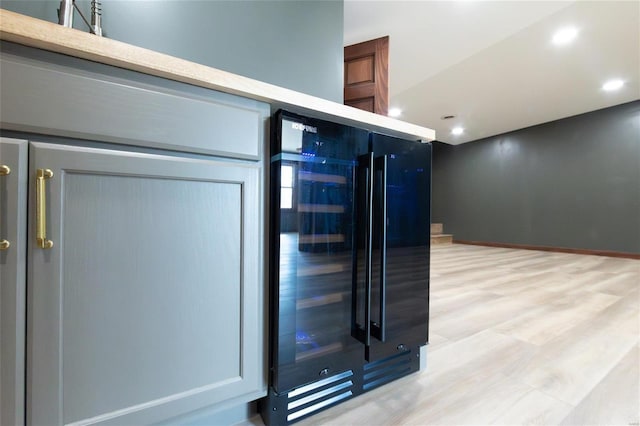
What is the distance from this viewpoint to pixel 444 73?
12.3ft

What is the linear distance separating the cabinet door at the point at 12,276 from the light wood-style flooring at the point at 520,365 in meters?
0.67

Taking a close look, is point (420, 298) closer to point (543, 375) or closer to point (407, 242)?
point (407, 242)

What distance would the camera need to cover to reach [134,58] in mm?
694

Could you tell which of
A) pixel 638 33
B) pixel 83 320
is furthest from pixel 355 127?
pixel 638 33

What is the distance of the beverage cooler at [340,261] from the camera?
3.00 ft

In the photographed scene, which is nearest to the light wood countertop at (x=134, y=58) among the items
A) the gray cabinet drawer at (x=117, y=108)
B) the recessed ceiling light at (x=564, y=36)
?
the gray cabinet drawer at (x=117, y=108)

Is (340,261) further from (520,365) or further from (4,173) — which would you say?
(520,365)

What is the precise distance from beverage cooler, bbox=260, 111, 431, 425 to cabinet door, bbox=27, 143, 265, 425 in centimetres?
9

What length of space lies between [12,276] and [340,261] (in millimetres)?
854

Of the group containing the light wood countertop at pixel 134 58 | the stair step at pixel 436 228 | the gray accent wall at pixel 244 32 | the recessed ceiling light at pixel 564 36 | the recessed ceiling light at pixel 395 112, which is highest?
the recessed ceiling light at pixel 564 36

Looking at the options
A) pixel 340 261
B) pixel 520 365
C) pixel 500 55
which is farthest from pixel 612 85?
pixel 340 261

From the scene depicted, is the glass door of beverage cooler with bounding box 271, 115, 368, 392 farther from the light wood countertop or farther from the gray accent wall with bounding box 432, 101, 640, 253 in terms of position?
the gray accent wall with bounding box 432, 101, 640, 253

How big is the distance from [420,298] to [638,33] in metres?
4.45

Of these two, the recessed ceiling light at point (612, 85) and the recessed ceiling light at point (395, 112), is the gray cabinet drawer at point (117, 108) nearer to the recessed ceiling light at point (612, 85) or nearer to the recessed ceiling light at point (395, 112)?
the recessed ceiling light at point (395, 112)
